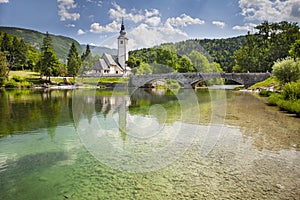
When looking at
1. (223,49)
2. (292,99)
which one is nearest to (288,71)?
(292,99)

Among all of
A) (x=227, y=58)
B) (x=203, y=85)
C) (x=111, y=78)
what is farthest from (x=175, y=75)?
(x=227, y=58)

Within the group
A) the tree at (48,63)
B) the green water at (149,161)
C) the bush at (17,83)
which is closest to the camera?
the green water at (149,161)

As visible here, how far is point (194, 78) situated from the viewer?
6231 centimetres

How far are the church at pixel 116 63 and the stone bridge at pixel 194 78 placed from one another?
1905cm

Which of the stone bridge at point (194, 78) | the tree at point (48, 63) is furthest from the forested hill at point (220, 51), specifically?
the tree at point (48, 63)

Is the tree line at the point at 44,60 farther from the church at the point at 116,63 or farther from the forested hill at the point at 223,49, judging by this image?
the forested hill at the point at 223,49

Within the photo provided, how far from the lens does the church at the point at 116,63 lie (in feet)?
296

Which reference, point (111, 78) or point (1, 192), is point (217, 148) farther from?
point (111, 78)

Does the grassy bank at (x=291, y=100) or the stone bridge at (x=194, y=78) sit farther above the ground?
the stone bridge at (x=194, y=78)

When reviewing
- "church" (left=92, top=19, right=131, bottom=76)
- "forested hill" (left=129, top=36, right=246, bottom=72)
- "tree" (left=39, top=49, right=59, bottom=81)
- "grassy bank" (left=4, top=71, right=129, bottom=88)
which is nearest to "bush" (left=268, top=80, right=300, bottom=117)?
"grassy bank" (left=4, top=71, right=129, bottom=88)

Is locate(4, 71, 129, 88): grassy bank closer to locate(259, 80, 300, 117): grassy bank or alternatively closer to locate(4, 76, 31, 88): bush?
locate(4, 76, 31, 88): bush

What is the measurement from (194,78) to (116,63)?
4702 cm

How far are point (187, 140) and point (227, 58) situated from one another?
119 meters

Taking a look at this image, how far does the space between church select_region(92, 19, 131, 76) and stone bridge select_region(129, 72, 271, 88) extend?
1905 centimetres
